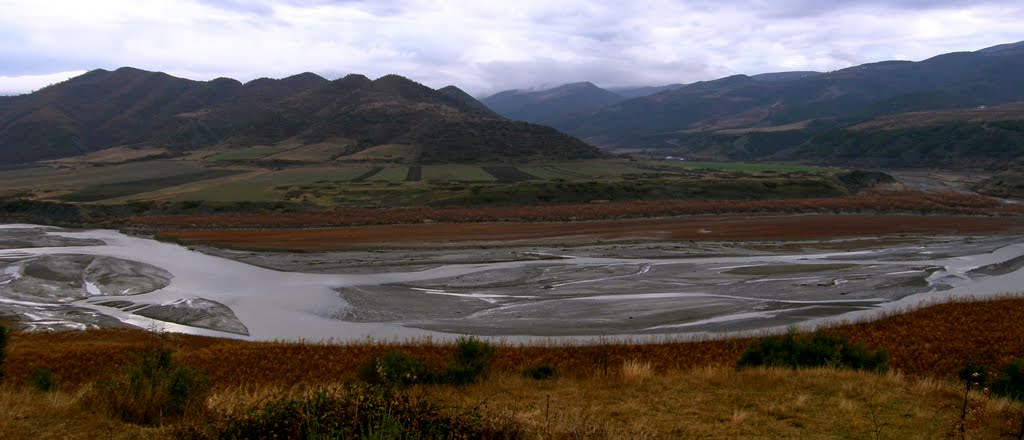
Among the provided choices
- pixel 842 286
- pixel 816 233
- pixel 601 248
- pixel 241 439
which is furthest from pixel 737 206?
pixel 241 439

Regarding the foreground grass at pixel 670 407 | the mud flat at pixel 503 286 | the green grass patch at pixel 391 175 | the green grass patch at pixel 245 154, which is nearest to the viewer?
the foreground grass at pixel 670 407

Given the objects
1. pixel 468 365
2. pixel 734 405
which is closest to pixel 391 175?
pixel 468 365

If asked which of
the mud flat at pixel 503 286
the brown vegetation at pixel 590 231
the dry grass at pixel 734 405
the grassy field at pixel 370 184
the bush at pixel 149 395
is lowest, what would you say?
the mud flat at pixel 503 286

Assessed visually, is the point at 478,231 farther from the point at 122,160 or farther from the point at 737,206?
the point at 122,160

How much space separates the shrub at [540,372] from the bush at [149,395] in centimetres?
724

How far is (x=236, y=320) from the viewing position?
28.8 metres

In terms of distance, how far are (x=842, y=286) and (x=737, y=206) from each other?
38.9 m

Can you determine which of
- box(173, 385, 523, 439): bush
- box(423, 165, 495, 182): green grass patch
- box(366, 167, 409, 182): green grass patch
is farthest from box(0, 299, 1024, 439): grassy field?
box(423, 165, 495, 182): green grass patch

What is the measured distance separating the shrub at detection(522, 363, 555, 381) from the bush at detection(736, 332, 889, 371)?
4.69 m

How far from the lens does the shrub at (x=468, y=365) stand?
14.5 metres

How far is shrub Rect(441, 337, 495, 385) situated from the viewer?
1450 cm

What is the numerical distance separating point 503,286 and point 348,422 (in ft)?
86.2

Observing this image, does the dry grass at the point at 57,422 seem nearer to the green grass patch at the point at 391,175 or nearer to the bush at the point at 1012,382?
the bush at the point at 1012,382

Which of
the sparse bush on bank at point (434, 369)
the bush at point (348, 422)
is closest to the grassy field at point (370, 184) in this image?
the sparse bush on bank at point (434, 369)
